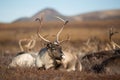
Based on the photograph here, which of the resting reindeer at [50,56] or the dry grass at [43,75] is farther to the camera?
the resting reindeer at [50,56]

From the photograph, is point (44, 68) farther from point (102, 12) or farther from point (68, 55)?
point (102, 12)

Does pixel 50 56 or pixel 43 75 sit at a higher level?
pixel 50 56

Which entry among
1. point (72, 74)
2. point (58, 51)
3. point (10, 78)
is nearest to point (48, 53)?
point (58, 51)

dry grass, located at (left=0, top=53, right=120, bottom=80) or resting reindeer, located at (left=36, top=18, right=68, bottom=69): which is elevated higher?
resting reindeer, located at (left=36, top=18, right=68, bottom=69)

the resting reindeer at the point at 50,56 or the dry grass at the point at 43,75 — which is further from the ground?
the resting reindeer at the point at 50,56

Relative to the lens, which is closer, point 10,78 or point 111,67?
point 10,78

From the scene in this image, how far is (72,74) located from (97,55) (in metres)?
5.90

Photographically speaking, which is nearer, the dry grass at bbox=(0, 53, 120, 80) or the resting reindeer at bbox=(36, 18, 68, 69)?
the dry grass at bbox=(0, 53, 120, 80)

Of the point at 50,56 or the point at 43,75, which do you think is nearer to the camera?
the point at 43,75

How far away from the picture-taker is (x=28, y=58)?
18047 mm

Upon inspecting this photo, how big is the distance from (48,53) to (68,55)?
0.82 metres

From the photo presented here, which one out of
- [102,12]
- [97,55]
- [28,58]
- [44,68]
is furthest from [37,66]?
[102,12]

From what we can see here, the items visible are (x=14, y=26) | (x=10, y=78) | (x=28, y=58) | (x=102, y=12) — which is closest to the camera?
(x=10, y=78)

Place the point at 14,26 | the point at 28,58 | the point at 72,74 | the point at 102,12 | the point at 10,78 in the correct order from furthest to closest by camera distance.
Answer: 1. the point at 102,12
2. the point at 14,26
3. the point at 28,58
4. the point at 72,74
5. the point at 10,78
